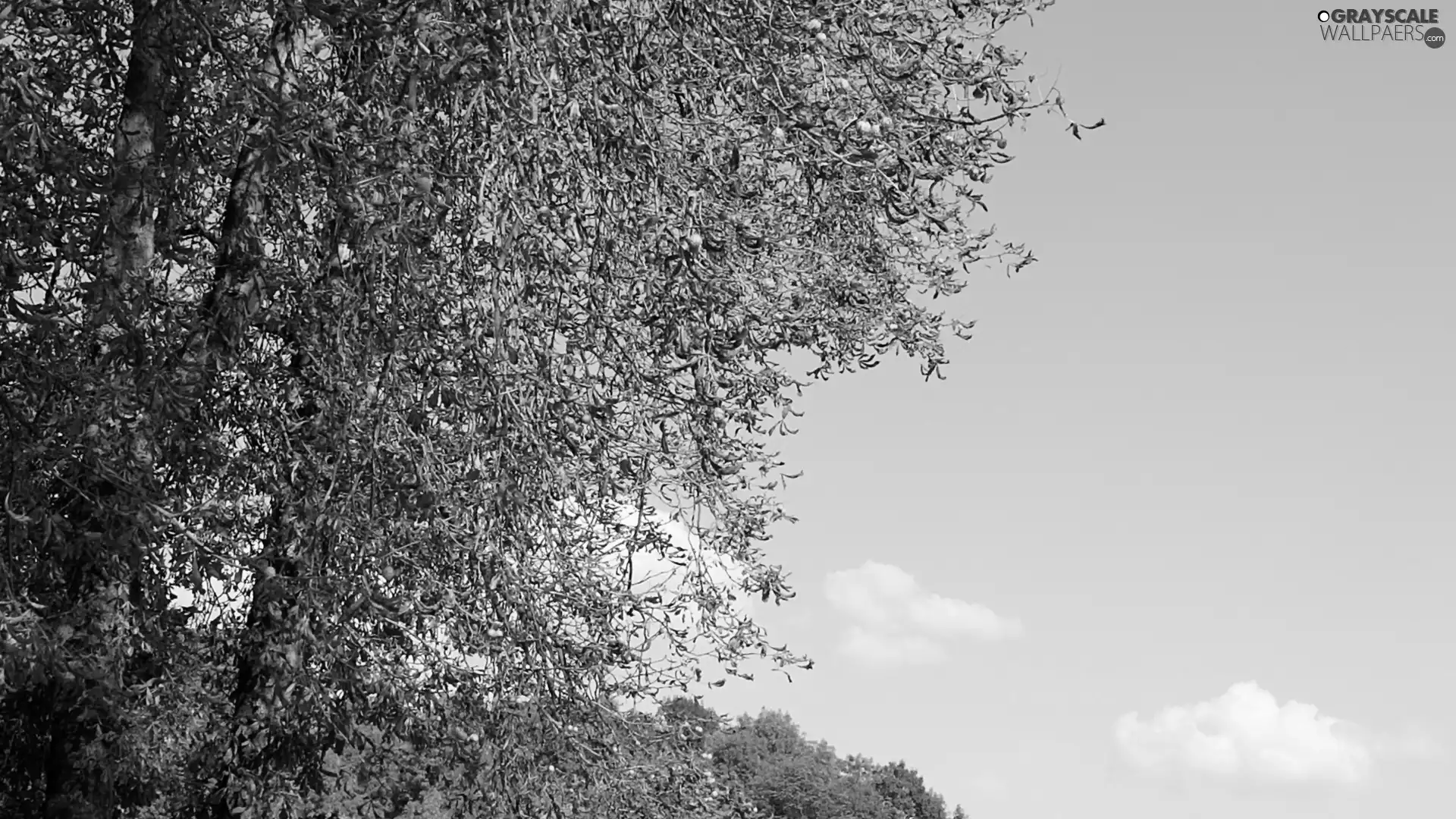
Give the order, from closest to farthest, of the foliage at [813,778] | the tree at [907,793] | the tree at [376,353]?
the tree at [376,353], the foliage at [813,778], the tree at [907,793]

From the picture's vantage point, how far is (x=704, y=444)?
9172 millimetres

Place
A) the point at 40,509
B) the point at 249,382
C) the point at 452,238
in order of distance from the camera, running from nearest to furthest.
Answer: the point at 40,509
the point at 452,238
the point at 249,382

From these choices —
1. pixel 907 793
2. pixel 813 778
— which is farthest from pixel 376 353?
pixel 907 793

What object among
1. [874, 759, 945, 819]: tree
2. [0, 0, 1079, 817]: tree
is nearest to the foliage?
[874, 759, 945, 819]: tree

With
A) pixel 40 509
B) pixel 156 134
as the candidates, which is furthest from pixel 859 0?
pixel 40 509

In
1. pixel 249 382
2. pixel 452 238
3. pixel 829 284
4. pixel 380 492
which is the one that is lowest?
pixel 380 492

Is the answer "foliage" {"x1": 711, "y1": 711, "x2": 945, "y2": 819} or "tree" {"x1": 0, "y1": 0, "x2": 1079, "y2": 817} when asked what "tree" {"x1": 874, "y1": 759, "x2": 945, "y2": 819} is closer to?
"foliage" {"x1": 711, "y1": 711, "x2": 945, "y2": 819}

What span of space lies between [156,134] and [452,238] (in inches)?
82.8

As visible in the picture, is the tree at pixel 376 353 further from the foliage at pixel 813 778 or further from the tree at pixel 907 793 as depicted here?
the tree at pixel 907 793

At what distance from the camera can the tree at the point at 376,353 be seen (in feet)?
25.6

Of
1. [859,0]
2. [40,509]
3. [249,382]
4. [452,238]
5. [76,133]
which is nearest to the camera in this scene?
[40,509]

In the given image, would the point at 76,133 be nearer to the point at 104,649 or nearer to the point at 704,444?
the point at 104,649

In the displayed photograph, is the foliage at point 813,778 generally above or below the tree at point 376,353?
above

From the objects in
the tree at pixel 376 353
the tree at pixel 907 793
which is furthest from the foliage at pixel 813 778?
the tree at pixel 376 353
